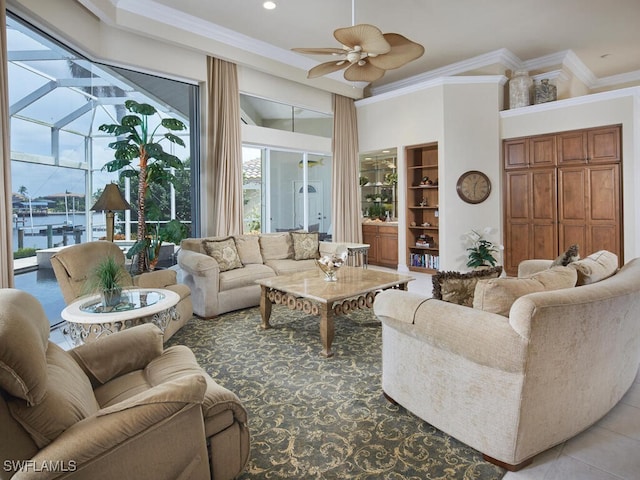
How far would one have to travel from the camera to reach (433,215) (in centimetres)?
742

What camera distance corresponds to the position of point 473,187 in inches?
253

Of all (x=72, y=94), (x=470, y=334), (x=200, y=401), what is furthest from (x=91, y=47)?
(x=470, y=334)

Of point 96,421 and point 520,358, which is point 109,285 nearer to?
point 96,421

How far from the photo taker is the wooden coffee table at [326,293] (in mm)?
→ 3240

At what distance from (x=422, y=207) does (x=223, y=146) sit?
12.4ft

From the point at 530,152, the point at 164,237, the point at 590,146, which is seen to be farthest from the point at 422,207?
the point at 164,237

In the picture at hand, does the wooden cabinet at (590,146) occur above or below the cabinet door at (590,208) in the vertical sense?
above

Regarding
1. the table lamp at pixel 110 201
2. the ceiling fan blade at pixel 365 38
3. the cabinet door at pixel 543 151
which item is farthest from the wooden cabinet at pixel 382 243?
the table lamp at pixel 110 201

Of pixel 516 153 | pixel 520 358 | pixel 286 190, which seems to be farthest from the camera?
pixel 286 190

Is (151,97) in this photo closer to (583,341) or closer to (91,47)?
(91,47)

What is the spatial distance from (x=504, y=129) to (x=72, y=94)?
6.19 m

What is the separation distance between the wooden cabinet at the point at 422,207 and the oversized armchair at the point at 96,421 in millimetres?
5982

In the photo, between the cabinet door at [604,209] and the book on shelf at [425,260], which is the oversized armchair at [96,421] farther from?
the cabinet door at [604,209]

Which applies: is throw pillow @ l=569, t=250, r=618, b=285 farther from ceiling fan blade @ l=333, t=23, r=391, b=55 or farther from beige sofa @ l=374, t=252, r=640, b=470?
ceiling fan blade @ l=333, t=23, r=391, b=55
